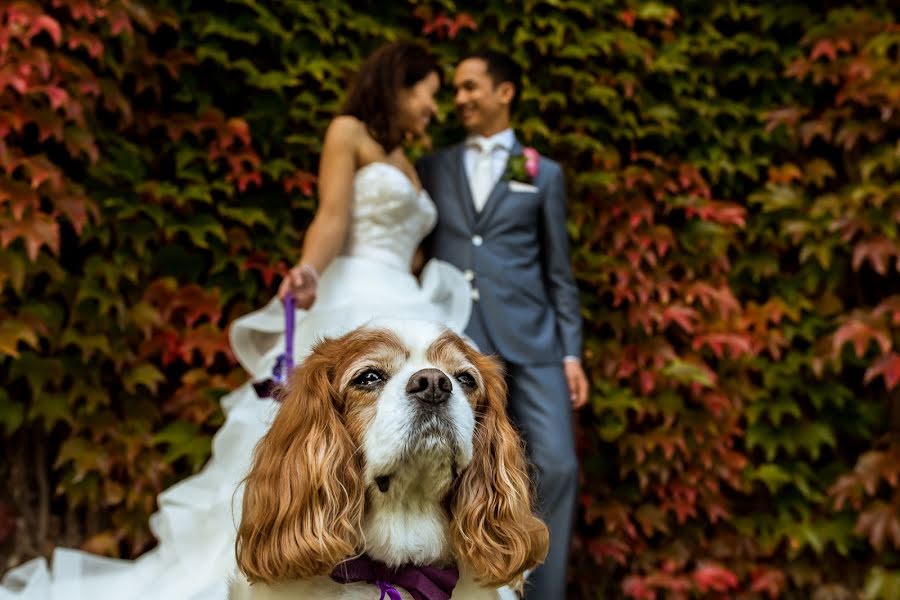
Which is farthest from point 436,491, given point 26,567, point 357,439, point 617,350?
point 617,350

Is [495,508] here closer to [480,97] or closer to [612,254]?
[480,97]

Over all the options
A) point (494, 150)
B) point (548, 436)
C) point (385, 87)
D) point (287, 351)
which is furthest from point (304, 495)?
point (494, 150)

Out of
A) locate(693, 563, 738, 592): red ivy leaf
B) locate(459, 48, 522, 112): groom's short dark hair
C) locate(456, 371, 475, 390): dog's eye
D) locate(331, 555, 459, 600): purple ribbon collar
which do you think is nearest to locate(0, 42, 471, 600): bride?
locate(459, 48, 522, 112): groom's short dark hair

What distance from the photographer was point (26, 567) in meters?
3.45

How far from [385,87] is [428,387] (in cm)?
208

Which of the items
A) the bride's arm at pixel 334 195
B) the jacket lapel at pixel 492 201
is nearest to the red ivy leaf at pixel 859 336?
the jacket lapel at pixel 492 201

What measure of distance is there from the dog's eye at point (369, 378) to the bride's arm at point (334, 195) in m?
1.27

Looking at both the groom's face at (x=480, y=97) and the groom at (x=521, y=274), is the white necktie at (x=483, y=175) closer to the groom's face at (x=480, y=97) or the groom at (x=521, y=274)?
the groom at (x=521, y=274)

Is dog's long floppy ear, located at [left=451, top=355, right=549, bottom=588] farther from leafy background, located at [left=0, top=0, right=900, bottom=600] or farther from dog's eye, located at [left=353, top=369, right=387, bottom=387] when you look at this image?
leafy background, located at [left=0, top=0, right=900, bottom=600]

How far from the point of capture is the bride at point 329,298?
3.16 metres

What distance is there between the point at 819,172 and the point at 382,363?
353cm

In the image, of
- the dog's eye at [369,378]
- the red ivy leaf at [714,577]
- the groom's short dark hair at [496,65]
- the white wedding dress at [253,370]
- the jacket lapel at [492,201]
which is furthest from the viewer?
the red ivy leaf at [714,577]

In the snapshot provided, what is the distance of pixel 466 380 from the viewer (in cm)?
221

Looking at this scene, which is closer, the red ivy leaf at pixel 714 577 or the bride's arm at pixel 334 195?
the bride's arm at pixel 334 195
